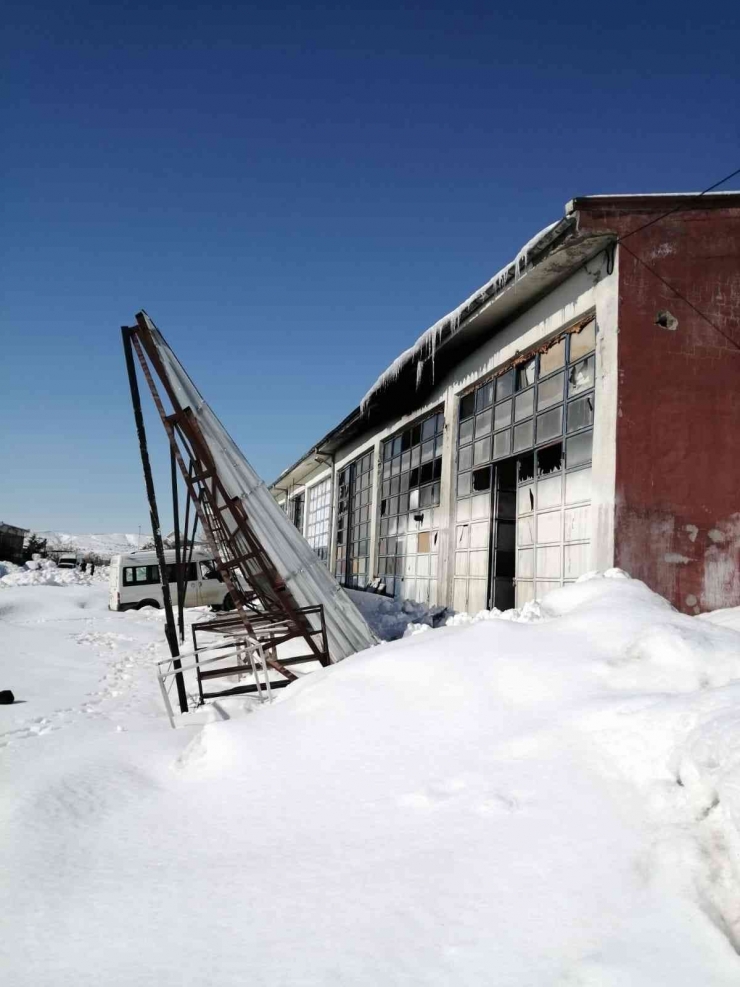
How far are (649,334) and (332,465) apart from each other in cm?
1397

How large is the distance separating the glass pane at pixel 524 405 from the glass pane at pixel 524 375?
0.39 feet

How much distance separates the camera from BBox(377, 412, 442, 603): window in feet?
39.6

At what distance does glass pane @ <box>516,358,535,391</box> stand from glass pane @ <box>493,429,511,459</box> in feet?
2.04

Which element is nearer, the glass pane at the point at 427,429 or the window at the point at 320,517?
the glass pane at the point at 427,429

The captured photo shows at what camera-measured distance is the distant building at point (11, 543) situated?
137 ft

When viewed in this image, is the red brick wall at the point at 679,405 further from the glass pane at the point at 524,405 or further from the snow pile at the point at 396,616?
the snow pile at the point at 396,616

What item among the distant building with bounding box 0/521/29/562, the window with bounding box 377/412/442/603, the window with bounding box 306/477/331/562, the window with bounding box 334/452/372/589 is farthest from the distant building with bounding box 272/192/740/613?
the distant building with bounding box 0/521/29/562

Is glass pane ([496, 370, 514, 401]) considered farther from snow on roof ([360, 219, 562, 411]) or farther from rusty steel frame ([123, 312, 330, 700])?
rusty steel frame ([123, 312, 330, 700])

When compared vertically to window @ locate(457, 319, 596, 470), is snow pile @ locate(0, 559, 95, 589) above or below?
below

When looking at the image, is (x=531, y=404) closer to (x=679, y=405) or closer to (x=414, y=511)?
(x=679, y=405)

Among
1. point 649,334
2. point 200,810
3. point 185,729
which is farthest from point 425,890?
point 649,334

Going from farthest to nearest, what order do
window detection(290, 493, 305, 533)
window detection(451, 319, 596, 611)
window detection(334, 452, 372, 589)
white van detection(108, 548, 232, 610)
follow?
1. window detection(290, 493, 305, 533)
2. white van detection(108, 548, 232, 610)
3. window detection(334, 452, 372, 589)
4. window detection(451, 319, 596, 611)

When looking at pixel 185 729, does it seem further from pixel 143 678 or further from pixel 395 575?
pixel 395 575

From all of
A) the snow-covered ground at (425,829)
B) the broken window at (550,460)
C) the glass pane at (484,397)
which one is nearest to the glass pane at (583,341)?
the broken window at (550,460)
